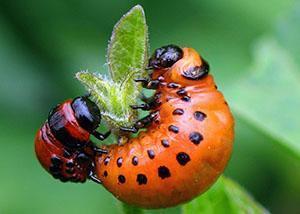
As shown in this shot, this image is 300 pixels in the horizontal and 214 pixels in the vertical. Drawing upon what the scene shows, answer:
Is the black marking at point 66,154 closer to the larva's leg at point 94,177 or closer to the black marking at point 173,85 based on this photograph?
the larva's leg at point 94,177

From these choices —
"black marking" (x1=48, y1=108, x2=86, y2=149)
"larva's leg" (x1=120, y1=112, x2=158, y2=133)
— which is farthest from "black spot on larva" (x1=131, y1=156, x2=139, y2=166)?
"black marking" (x1=48, y1=108, x2=86, y2=149)

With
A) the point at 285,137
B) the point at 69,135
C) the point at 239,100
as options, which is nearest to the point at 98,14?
the point at 239,100

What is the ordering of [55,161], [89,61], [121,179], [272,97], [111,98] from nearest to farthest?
[111,98]
[121,179]
[55,161]
[272,97]
[89,61]

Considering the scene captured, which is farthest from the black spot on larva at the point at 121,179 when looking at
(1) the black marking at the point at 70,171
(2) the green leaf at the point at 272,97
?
(2) the green leaf at the point at 272,97

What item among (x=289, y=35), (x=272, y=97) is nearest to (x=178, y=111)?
(x=272, y=97)

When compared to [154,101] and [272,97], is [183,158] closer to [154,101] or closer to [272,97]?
[154,101]

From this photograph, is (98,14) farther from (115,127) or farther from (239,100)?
(115,127)
